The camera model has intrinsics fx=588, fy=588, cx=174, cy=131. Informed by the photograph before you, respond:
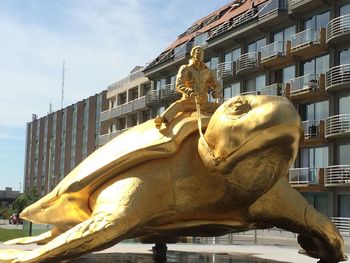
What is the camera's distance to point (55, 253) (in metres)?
7.81

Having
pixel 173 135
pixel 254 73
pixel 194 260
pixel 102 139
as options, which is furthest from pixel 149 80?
pixel 173 135

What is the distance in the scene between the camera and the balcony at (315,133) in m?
36.9

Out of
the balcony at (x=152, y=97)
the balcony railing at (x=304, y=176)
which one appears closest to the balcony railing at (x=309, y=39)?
the balcony railing at (x=304, y=176)

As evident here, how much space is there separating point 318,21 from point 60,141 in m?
52.8

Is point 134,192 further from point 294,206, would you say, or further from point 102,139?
point 102,139

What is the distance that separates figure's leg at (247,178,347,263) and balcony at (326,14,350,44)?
2740 centimetres

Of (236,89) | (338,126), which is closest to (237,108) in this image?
(338,126)

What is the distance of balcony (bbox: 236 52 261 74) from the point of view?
42.2 metres

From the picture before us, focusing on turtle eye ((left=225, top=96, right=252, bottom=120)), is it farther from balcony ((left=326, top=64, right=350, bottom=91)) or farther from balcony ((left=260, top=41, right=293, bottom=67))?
balcony ((left=260, top=41, right=293, bottom=67))

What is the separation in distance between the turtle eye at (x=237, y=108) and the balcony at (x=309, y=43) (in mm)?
30876

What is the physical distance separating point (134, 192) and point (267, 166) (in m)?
1.93

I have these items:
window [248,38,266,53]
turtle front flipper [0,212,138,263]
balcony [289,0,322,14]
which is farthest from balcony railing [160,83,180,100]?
turtle front flipper [0,212,138,263]

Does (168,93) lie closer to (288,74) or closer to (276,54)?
(288,74)

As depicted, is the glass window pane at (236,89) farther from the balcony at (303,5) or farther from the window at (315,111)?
the balcony at (303,5)
